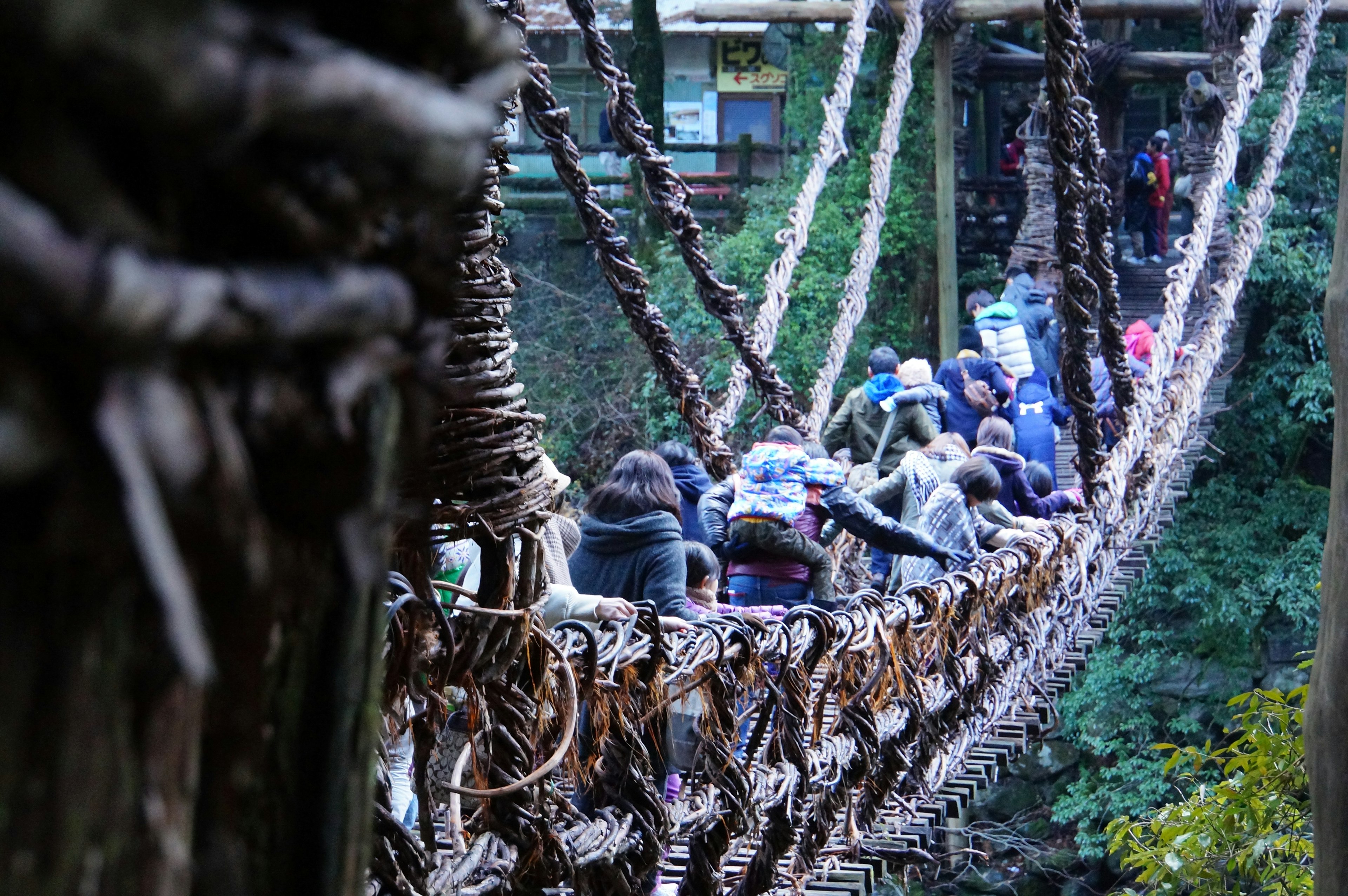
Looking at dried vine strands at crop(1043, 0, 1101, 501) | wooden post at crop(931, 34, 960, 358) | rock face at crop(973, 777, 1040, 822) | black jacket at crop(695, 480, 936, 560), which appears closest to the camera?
black jacket at crop(695, 480, 936, 560)

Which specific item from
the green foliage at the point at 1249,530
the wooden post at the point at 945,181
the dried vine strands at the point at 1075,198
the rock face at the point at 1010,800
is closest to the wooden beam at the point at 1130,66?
the green foliage at the point at 1249,530

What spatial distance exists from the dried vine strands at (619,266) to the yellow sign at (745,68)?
8951mm

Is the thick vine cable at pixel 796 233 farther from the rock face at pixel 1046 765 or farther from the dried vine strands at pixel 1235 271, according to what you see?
the rock face at pixel 1046 765

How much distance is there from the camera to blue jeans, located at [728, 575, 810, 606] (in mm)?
3164

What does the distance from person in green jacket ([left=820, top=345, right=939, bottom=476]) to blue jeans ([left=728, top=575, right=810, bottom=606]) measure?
4.38ft

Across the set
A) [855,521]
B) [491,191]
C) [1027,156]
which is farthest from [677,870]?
[1027,156]

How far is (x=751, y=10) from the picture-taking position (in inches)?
334

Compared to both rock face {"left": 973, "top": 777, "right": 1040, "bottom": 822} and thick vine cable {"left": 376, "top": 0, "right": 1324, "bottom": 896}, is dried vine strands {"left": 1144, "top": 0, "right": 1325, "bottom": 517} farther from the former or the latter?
rock face {"left": 973, "top": 777, "right": 1040, "bottom": 822}

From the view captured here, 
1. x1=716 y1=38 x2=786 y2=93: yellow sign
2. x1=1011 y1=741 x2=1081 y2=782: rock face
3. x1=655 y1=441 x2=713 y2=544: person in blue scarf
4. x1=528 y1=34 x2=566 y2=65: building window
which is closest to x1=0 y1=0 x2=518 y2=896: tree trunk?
x1=655 y1=441 x2=713 y2=544: person in blue scarf

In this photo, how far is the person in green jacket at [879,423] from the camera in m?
4.55

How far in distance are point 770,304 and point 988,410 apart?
3.09 feet

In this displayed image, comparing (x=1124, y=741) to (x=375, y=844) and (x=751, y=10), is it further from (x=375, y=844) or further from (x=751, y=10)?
(x=375, y=844)

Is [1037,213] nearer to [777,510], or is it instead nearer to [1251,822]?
[777,510]

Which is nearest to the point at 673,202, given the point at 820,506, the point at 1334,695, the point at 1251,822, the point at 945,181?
the point at 820,506
